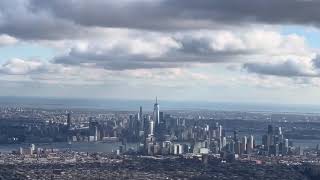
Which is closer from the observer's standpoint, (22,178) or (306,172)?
(22,178)

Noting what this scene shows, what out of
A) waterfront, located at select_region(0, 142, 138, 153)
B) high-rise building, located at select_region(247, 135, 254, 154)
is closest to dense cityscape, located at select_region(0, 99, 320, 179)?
waterfront, located at select_region(0, 142, 138, 153)

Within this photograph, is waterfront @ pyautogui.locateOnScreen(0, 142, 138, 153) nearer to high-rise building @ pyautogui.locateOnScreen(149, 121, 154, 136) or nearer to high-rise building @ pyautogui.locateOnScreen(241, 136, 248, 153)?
high-rise building @ pyautogui.locateOnScreen(149, 121, 154, 136)

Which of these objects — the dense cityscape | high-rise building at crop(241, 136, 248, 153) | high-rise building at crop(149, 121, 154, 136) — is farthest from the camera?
high-rise building at crop(149, 121, 154, 136)

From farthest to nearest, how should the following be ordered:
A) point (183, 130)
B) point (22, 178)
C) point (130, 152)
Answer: point (183, 130)
point (130, 152)
point (22, 178)

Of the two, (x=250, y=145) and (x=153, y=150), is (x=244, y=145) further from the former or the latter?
(x=153, y=150)

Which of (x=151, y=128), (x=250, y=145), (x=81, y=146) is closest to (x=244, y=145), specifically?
(x=250, y=145)

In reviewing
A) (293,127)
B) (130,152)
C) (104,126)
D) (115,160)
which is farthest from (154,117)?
(115,160)

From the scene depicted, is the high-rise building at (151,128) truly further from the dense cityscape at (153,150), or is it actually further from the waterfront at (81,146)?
the waterfront at (81,146)

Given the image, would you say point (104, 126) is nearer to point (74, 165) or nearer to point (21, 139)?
point (21, 139)
